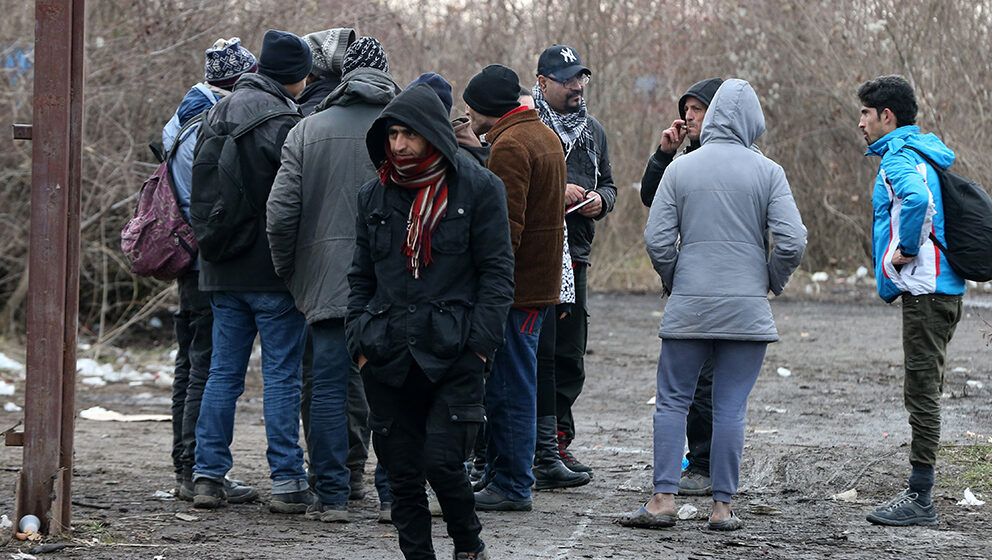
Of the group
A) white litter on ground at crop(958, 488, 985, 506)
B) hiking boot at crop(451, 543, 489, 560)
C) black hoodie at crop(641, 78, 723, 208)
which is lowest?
white litter on ground at crop(958, 488, 985, 506)

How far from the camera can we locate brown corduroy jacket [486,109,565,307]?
571 centimetres

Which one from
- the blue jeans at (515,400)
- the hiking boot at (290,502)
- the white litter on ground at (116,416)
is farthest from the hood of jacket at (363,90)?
the white litter on ground at (116,416)

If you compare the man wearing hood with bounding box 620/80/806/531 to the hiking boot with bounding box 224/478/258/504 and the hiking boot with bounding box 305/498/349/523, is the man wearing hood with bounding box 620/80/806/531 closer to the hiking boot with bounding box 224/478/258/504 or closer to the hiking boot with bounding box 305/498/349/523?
the hiking boot with bounding box 305/498/349/523

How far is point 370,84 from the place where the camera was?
5.66 meters

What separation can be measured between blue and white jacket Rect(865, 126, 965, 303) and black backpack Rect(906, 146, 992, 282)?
3cm

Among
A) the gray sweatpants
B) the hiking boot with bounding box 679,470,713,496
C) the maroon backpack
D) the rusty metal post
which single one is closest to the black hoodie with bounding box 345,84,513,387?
the gray sweatpants

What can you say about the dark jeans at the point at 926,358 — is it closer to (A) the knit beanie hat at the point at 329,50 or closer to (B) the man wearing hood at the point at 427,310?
(B) the man wearing hood at the point at 427,310

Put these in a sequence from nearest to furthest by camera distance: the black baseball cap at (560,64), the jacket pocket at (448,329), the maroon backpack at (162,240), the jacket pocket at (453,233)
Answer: the jacket pocket at (448,329), the jacket pocket at (453,233), the maroon backpack at (162,240), the black baseball cap at (560,64)

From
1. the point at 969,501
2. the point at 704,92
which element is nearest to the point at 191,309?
the point at 704,92

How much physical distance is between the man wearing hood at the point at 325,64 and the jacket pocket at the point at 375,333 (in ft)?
6.35

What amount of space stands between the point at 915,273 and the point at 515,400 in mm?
1955

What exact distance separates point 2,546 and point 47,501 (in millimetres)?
258

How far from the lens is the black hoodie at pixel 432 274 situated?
4.48 metres

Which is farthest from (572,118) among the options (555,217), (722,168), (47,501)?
(47,501)
